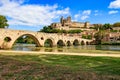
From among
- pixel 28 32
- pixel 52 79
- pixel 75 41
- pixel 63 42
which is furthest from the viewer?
pixel 75 41

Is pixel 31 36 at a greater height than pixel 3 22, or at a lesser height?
lesser

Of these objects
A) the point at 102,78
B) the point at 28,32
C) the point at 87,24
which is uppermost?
the point at 87,24

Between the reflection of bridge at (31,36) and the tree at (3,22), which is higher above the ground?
the tree at (3,22)

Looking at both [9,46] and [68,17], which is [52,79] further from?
[68,17]

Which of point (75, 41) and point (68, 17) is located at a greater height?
point (68, 17)

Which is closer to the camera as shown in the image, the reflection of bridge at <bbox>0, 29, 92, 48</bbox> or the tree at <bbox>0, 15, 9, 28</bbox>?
the reflection of bridge at <bbox>0, 29, 92, 48</bbox>

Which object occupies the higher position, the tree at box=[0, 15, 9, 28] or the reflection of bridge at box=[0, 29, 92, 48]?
the tree at box=[0, 15, 9, 28]

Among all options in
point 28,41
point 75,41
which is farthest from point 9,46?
point 28,41

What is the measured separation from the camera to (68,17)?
647 ft

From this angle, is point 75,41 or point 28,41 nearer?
point 75,41

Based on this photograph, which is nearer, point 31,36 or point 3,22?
point 31,36

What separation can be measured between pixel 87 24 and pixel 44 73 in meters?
192

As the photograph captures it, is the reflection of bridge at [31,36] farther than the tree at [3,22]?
No

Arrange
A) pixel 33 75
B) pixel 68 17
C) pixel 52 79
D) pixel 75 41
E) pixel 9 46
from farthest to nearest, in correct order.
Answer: pixel 68 17 < pixel 75 41 < pixel 9 46 < pixel 33 75 < pixel 52 79
